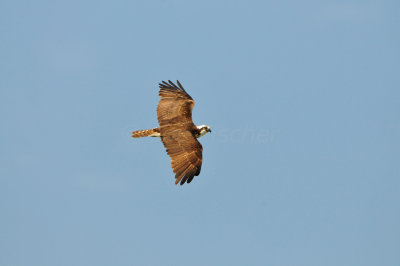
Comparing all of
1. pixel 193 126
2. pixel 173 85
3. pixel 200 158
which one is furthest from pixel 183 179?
pixel 173 85

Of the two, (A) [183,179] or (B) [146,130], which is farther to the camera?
(B) [146,130]

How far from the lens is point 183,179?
26531 millimetres

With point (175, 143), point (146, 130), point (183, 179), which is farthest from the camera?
point (146, 130)

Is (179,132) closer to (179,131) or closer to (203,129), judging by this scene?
(179,131)

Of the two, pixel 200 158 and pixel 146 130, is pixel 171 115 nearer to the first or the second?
pixel 146 130

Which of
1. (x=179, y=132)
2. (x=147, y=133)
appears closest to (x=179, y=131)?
(x=179, y=132)

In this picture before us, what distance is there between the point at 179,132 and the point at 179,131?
10 centimetres

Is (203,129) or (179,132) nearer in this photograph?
(179,132)

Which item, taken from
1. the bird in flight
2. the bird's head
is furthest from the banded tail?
the bird's head

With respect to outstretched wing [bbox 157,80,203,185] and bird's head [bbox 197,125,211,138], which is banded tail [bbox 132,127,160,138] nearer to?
outstretched wing [bbox 157,80,203,185]

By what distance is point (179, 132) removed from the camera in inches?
1155

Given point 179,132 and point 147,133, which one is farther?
point 147,133

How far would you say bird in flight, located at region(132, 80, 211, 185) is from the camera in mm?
27062

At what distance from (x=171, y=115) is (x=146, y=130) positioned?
1.36m
